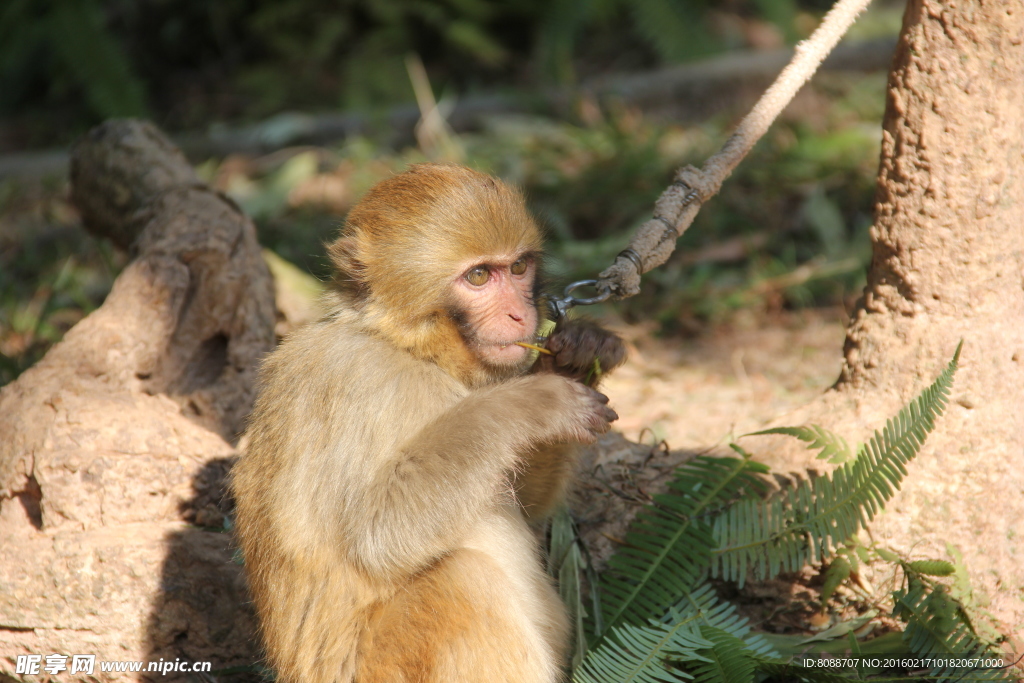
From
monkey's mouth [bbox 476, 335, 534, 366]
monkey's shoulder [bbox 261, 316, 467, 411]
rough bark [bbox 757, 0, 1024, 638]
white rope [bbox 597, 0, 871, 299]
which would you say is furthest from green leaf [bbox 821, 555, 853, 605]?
monkey's shoulder [bbox 261, 316, 467, 411]

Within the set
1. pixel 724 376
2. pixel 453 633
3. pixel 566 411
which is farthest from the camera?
pixel 724 376

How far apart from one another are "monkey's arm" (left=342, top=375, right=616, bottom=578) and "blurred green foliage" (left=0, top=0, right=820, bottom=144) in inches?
280

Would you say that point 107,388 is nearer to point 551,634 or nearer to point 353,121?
point 551,634

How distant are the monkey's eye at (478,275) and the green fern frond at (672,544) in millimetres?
1142

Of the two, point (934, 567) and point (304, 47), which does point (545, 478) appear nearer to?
point (934, 567)

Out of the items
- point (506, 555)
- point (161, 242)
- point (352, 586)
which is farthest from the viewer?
point (161, 242)

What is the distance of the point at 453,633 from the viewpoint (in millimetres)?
2816

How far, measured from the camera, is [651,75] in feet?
30.3

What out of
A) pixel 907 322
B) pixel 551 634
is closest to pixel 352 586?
pixel 551 634

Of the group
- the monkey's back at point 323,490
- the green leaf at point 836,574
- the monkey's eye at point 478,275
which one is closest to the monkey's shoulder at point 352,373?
the monkey's back at point 323,490

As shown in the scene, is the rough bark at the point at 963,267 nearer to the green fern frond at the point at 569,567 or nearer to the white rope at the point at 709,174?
the white rope at the point at 709,174

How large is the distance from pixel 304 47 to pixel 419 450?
8.01m

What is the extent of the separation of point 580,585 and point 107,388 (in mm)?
2219

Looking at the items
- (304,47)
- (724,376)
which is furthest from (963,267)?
(304,47)
